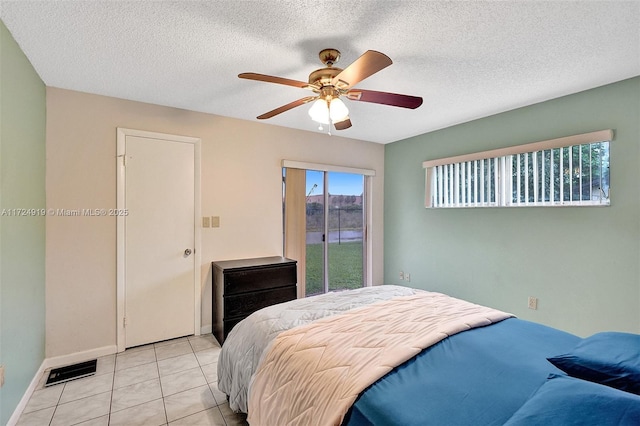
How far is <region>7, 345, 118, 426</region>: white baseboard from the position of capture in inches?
75.6

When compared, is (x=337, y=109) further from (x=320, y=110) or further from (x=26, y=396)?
(x=26, y=396)

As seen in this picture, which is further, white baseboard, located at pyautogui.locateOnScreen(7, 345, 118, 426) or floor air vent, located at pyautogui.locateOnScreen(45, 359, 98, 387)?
floor air vent, located at pyautogui.locateOnScreen(45, 359, 98, 387)

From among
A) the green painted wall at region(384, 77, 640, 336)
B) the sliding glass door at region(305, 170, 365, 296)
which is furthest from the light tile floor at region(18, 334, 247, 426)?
the green painted wall at region(384, 77, 640, 336)

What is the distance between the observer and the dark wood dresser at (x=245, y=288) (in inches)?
111

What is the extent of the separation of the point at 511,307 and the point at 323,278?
2.33 m

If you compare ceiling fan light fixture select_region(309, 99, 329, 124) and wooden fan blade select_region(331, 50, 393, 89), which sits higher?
wooden fan blade select_region(331, 50, 393, 89)

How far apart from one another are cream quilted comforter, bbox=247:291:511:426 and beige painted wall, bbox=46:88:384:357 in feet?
6.63

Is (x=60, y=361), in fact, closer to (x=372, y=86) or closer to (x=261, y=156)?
(x=261, y=156)

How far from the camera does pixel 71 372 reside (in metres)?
2.36

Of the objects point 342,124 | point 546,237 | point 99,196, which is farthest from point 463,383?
point 99,196

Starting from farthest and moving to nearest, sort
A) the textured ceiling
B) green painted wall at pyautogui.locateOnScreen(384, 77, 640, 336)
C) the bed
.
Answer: green painted wall at pyautogui.locateOnScreen(384, 77, 640, 336), the textured ceiling, the bed

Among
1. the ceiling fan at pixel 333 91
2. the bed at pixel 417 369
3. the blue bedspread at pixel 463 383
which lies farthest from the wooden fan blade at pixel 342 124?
the blue bedspread at pixel 463 383

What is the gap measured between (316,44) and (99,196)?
2392mm

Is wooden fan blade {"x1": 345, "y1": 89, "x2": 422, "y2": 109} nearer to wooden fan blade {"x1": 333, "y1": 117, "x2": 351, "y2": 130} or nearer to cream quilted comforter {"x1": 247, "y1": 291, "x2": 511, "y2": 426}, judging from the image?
wooden fan blade {"x1": 333, "y1": 117, "x2": 351, "y2": 130}
